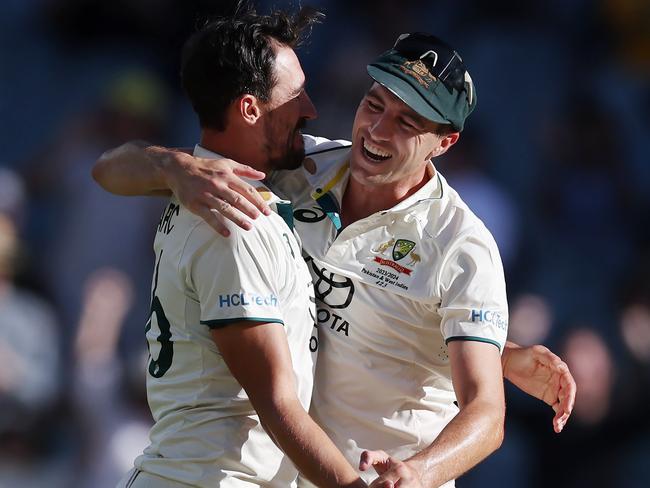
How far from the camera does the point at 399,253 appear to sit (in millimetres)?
3842

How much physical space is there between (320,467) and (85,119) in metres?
4.67

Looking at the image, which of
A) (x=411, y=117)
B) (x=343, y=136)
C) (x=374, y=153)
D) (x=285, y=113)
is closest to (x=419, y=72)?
(x=411, y=117)

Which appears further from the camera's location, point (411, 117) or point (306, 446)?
point (411, 117)

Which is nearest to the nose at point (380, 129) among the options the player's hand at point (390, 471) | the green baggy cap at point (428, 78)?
the green baggy cap at point (428, 78)

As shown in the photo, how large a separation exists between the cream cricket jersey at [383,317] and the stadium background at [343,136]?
296cm

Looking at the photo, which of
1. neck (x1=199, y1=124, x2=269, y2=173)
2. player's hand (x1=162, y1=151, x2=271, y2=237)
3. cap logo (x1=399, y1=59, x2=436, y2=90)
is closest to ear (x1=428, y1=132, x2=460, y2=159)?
cap logo (x1=399, y1=59, x2=436, y2=90)

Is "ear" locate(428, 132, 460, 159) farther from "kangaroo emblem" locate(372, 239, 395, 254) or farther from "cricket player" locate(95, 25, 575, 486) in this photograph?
"kangaroo emblem" locate(372, 239, 395, 254)

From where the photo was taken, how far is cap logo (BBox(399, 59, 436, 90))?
382cm

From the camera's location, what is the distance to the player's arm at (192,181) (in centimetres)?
341

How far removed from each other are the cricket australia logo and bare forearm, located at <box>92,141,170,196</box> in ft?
2.31

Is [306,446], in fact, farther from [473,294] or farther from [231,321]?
[473,294]

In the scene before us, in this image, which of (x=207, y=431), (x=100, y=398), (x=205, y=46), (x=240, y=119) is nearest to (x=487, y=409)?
(x=207, y=431)

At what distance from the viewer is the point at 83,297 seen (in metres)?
6.96

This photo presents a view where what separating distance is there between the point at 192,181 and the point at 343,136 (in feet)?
13.0
